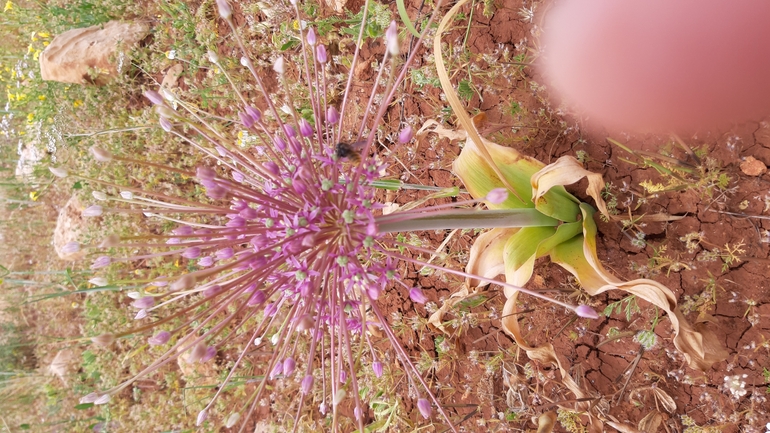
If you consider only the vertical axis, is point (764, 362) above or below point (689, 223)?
below

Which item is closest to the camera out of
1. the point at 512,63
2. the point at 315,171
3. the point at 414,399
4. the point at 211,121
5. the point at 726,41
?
the point at 726,41

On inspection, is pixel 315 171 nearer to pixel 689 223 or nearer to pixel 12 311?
pixel 689 223

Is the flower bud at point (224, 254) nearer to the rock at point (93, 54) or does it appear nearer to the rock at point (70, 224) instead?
the rock at point (93, 54)

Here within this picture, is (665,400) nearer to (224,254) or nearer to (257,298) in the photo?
(257,298)

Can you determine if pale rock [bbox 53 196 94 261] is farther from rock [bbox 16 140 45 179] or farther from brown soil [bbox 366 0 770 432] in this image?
brown soil [bbox 366 0 770 432]

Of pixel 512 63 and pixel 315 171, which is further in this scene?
pixel 512 63

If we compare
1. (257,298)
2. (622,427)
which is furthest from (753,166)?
(257,298)

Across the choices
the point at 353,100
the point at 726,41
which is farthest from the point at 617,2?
the point at 353,100

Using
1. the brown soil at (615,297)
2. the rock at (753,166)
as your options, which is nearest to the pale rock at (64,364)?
the brown soil at (615,297)

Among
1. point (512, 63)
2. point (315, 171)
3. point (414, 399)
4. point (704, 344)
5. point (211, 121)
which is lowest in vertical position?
point (414, 399)
